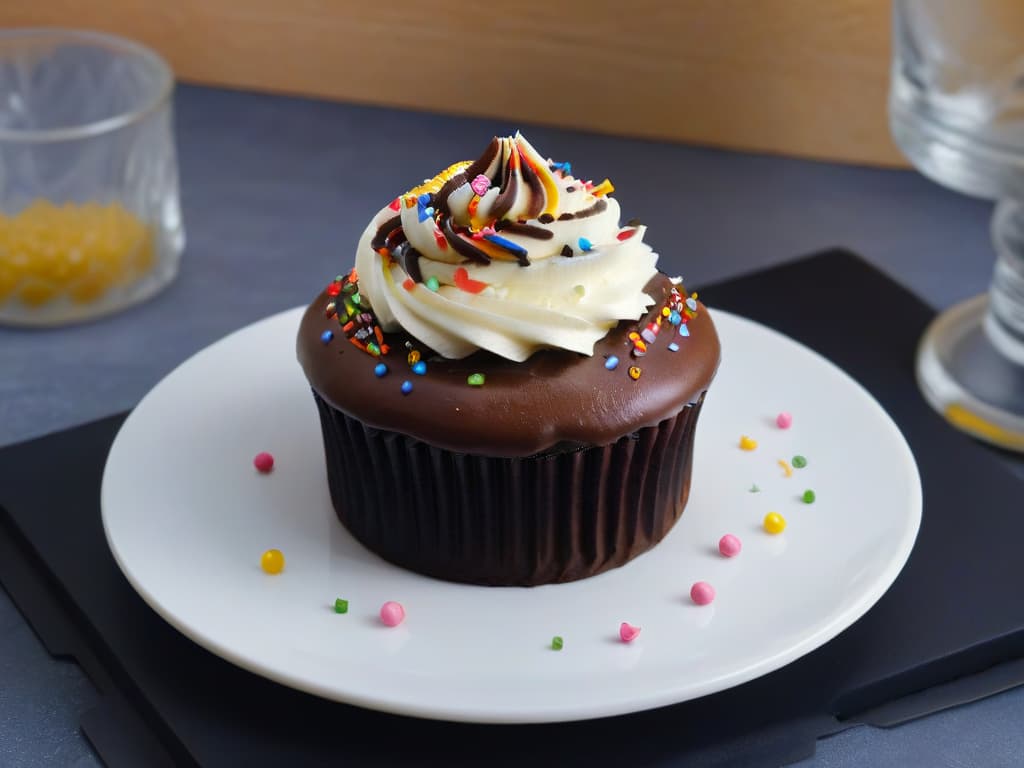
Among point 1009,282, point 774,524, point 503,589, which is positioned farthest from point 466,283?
point 1009,282

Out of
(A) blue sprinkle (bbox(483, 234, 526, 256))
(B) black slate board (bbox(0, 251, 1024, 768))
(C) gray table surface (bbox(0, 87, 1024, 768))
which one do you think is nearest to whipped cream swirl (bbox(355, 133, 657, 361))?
(A) blue sprinkle (bbox(483, 234, 526, 256))

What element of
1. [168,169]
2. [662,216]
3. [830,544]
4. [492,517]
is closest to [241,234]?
[168,169]

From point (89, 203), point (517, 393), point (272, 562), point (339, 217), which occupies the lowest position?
point (339, 217)

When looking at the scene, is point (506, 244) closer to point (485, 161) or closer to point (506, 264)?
point (506, 264)

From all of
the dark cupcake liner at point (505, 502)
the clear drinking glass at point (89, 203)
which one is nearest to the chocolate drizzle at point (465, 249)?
the dark cupcake liner at point (505, 502)

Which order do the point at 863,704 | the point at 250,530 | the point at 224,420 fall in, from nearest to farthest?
the point at 863,704 < the point at 250,530 < the point at 224,420

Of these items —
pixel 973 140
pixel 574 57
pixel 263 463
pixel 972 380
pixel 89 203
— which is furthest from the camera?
pixel 574 57

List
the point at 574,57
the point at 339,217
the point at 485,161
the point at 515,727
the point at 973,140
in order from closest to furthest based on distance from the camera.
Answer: the point at 515,727, the point at 485,161, the point at 973,140, the point at 339,217, the point at 574,57

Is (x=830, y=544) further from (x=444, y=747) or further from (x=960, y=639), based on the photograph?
(x=444, y=747)
